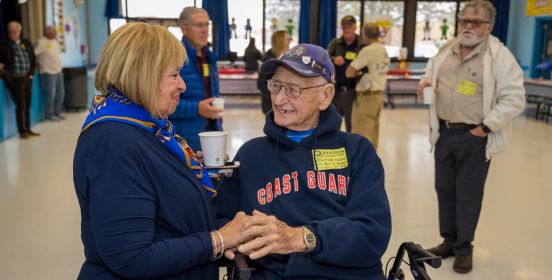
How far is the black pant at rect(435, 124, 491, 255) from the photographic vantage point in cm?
304

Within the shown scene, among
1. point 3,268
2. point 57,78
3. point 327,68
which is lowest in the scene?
point 3,268

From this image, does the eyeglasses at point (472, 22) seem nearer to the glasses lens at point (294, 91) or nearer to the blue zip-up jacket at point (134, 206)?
the glasses lens at point (294, 91)

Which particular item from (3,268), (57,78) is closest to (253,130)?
(57,78)

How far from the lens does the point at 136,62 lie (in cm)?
136

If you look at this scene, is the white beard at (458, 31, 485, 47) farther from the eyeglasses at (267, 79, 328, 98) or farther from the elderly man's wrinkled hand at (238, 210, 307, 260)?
the elderly man's wrinkled hand at (238, 210, 307, 260)

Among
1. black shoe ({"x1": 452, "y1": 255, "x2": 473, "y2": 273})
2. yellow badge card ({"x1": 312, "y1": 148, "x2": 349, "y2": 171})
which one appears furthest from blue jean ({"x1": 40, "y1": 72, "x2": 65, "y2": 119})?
yellow badge card ({"x1": 312, "y1": 148, "x2": 349, "y2": 171})

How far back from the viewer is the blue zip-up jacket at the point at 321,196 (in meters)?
1.63

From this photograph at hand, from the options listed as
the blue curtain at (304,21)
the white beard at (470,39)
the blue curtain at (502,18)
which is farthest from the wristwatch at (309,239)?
the blue curtain at (502,18)

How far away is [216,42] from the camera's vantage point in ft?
43.5

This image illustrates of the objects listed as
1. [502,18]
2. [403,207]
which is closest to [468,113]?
[403,207]

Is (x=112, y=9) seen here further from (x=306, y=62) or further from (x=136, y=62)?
(x=136, y=62)

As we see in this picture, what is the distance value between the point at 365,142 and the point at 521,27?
43.3ft

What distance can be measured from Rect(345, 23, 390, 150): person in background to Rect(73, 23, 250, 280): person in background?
13.3ft

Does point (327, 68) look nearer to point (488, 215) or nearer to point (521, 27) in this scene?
point (488, 215)
